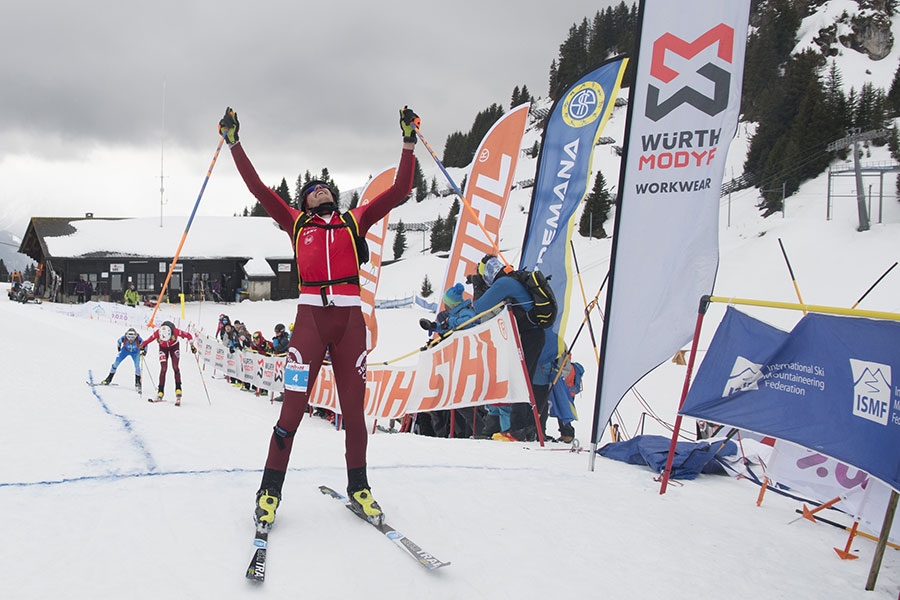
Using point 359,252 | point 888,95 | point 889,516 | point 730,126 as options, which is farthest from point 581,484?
point 888,95

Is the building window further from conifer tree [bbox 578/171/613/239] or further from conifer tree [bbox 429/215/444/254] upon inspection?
conifer tree [bbox 578/171/613/239]

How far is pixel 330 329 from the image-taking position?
3.49 m

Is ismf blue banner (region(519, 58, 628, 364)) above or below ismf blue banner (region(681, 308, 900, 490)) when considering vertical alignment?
above

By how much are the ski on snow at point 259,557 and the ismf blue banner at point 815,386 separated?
2919 mm

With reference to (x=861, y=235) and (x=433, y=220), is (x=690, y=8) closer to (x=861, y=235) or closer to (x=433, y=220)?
(x=861, y=235)

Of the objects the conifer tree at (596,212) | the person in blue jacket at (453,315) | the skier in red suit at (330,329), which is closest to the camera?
the skier in red suit at (330,329)

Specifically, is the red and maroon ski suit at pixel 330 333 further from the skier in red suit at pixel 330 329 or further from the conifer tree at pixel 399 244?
the conifer tree at pixel 399 244

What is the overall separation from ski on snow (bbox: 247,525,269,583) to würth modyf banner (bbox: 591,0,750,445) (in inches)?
116

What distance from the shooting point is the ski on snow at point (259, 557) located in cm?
261

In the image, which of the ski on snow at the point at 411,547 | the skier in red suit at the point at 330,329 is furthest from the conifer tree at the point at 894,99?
the ski on snow at the point at 411,547

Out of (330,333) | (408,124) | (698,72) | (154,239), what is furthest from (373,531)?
(154,239)

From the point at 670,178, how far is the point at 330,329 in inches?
115

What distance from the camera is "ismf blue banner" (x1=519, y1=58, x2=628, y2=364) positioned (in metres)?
10.2

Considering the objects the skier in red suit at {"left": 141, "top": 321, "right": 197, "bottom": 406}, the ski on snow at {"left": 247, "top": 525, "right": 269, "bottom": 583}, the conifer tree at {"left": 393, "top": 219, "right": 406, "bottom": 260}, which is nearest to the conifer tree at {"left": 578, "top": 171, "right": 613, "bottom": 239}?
A: the conifer tree at {"left": 393, "top": 219, "right": 406, "bottom": 260}
